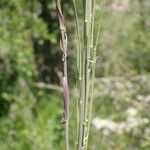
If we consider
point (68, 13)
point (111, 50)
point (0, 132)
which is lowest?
point (0, 132)

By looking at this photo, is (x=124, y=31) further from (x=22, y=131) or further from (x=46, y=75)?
(x=22, y=131)

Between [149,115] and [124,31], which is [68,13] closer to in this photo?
[124,31]

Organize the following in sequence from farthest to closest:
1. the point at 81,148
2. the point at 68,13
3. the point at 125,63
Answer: the point at 125,63, the point at 68,13, the point at 81,148

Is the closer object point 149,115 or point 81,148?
point 81,148

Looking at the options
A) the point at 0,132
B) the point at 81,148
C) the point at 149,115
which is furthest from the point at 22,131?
the point at 81,148

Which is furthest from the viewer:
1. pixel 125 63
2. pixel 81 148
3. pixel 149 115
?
pixel 125 63

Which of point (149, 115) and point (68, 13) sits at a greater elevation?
point (68, 13)
